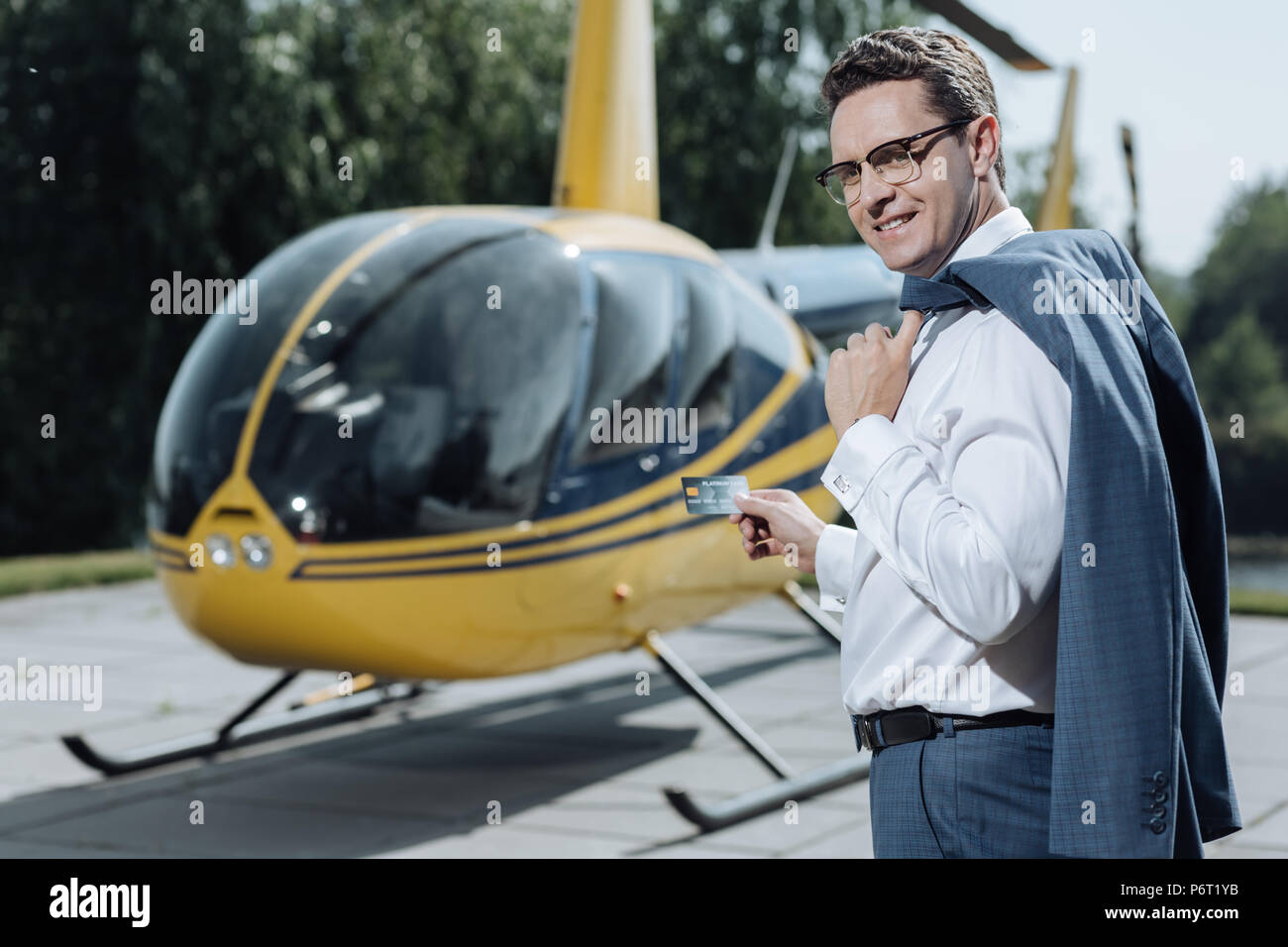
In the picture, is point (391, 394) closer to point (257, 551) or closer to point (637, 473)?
point (257, 551)

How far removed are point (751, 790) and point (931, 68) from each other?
4.15 metres

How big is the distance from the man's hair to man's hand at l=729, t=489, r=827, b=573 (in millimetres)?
531

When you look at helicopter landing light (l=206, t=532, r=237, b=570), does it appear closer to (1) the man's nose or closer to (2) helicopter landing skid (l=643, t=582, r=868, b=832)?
(2) helicopter landing skid (l=643, t=582, r=868, b=832)

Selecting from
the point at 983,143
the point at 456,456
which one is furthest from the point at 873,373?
the point at 456,456

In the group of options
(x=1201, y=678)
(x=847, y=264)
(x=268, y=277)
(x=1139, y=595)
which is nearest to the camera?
Result: (x=1139, y=595)

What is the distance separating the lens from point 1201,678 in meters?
1.71

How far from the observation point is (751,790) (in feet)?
18.1

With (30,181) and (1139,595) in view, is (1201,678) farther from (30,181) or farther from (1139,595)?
(30,181)

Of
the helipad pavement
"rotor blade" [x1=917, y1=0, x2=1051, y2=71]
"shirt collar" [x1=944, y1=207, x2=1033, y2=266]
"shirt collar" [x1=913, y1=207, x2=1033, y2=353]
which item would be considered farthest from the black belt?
the helipad pavement

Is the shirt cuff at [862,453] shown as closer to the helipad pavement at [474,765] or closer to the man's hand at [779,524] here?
the man's hand at [779,524]

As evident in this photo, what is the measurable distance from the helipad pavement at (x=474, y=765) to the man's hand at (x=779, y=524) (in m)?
2.98

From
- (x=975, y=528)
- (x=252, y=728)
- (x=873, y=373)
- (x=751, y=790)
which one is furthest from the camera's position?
A: (x=252, y=728)
